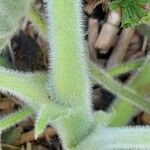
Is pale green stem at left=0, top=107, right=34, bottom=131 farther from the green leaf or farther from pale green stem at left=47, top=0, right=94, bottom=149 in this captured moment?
the green leaf

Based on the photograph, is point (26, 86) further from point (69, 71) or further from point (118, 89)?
point (118, 89)

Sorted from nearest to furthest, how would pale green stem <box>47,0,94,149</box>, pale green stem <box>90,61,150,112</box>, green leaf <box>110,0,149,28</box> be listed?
pale green stem <box>47,0,94,149</box>
green leaf <box>110,0,149,28</box>
pale green stem <box>90,61,150,112</box>

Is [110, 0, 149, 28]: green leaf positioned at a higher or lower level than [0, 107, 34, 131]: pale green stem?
higher

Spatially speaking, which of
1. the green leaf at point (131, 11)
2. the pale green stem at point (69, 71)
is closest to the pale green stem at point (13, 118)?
the pale green stem at point (69, 71)

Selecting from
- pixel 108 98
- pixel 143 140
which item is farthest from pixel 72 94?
pixel 108 98

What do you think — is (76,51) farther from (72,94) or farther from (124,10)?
(124,10)

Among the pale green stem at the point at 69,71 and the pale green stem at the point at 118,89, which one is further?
the pale green stem at the point at 118,89

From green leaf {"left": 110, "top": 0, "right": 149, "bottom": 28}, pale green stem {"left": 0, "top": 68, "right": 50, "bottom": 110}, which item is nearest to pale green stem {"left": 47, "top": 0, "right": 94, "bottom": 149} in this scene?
pale green stem {"left": 0, "top": 68, "right": 50, "bottom": 110}

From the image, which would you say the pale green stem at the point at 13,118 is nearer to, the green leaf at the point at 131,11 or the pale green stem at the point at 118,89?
the pale green stem at the point at 118,89

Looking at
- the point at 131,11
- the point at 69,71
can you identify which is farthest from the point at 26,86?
the point at 131,11
